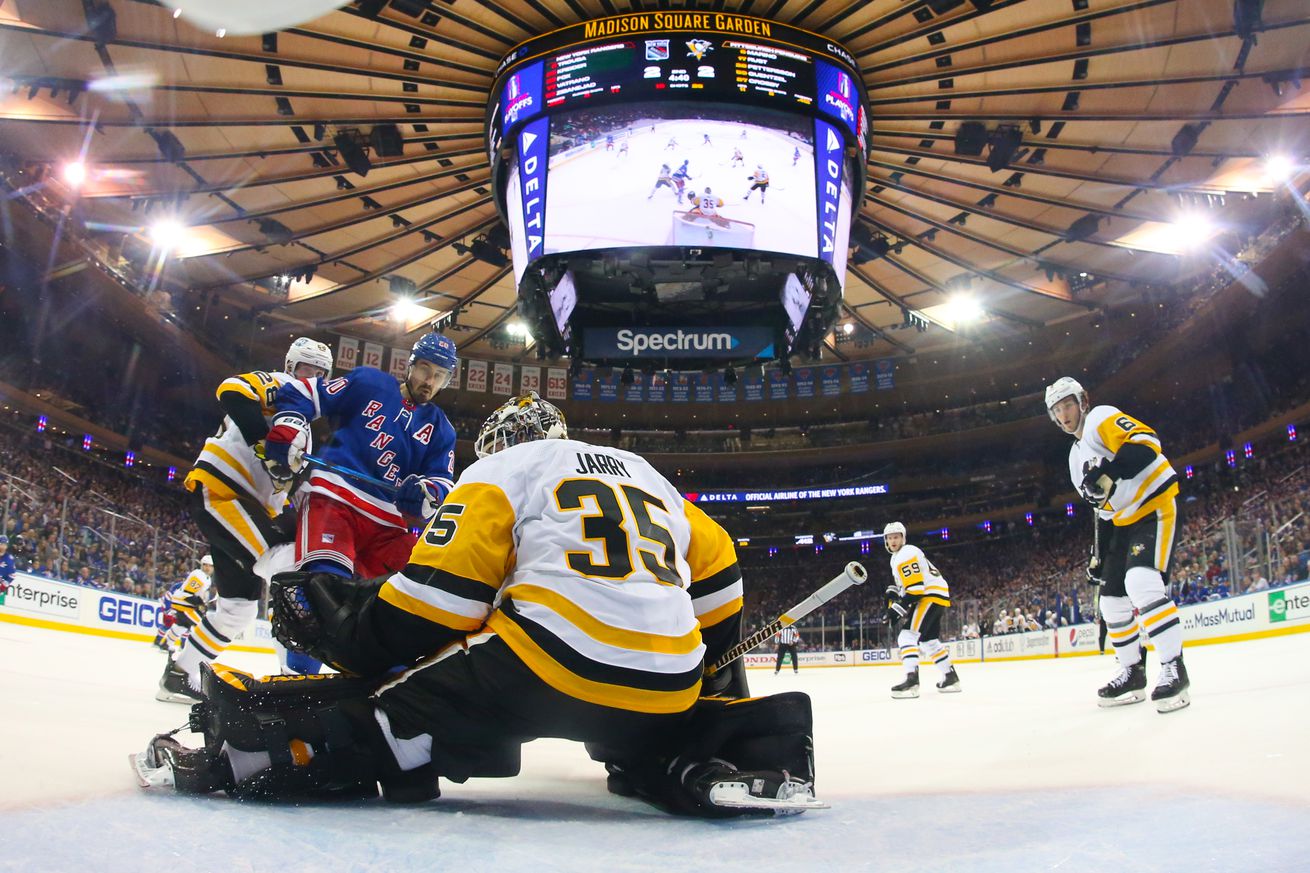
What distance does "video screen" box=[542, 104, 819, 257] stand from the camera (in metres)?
11.1

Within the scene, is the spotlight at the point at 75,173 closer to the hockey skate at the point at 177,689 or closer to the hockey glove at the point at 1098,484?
the hockey skate at the point at 177,689

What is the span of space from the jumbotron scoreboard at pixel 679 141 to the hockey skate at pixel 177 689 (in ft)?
23.4

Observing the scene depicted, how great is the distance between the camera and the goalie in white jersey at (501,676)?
2320mm

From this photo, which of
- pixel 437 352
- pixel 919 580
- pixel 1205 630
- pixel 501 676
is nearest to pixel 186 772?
pixel 501 676

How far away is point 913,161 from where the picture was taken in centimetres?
1421

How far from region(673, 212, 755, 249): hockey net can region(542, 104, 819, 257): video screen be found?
13 mm

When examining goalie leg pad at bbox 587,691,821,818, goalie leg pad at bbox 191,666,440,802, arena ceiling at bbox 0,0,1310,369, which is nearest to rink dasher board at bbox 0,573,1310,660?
arena ceiling at bbox 0,0,1310,369

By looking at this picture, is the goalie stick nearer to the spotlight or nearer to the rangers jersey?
the rangers jersey

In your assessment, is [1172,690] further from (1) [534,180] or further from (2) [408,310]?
(2) [408,310]

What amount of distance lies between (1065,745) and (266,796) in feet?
11.1

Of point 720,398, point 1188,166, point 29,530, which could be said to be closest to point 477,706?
point 29,530

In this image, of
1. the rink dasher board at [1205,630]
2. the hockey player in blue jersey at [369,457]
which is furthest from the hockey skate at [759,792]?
the rink dasher board at [1205,630]

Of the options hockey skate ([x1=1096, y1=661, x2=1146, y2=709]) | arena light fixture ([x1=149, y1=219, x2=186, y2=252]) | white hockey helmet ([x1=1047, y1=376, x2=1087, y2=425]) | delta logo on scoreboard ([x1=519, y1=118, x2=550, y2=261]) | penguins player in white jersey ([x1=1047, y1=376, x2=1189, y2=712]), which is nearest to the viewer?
penguins player in white jersey ([x1=1047, y1=376, x2=1189, y2=712])

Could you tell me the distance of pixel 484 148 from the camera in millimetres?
13602
